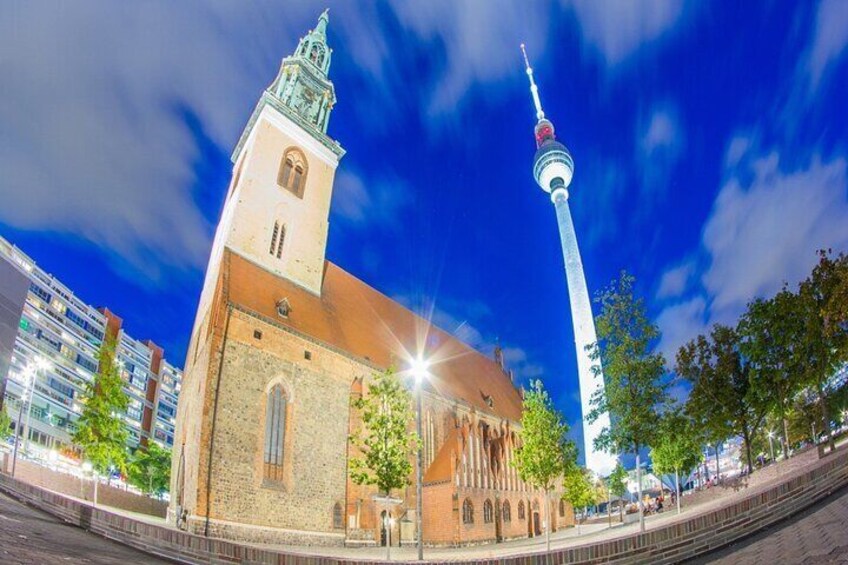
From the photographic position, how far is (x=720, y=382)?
33156 millimetres

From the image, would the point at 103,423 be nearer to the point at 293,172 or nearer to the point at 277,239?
the point at 277,239

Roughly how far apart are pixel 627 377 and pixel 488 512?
631 inches

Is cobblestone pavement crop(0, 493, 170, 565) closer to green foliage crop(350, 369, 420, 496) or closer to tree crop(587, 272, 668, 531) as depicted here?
green foliage crop(350, 369, 420, 496)

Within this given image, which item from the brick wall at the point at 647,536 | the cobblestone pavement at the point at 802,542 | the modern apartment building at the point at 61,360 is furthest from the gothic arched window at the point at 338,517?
the modern apartment building at the point at 61,360

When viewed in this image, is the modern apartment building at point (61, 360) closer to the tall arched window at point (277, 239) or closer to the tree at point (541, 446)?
the tall arched window at point (277, 239)

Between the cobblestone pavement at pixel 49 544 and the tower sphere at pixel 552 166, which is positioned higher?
the tower sphere at pixel 552 166

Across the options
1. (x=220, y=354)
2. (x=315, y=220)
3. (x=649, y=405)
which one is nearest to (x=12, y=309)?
(x=315, y=220)

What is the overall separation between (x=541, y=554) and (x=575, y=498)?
30.6 m

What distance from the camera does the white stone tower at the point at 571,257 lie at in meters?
81.1

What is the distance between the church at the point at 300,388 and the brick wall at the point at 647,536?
24.5 ft

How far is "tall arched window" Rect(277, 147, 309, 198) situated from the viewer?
34.7 meters

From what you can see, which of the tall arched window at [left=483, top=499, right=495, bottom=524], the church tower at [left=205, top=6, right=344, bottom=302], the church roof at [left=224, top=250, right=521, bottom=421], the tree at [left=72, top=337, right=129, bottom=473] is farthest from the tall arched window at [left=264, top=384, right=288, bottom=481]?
the tall arched window at [left=483, top=499, right=495, bottom=524]

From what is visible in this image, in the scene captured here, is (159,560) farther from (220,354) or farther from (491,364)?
(491,364)

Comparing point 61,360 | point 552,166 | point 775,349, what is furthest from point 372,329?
point 552,166
